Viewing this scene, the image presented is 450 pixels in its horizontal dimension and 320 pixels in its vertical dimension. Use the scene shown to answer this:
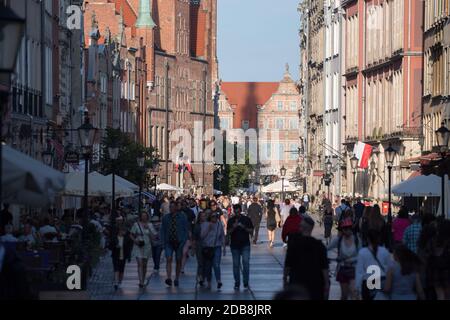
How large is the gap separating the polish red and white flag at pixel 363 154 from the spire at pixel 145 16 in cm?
7334

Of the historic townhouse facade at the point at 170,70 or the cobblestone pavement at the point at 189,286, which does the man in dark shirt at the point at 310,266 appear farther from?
the historic townhouse facade at the point at 170,70

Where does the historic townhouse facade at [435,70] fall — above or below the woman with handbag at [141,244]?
above

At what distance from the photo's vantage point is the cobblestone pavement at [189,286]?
87.9 ft

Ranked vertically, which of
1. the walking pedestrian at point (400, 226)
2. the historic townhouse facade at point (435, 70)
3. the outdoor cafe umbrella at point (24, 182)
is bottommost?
the walking pedestrian at point (400, 226)

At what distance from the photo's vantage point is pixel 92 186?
44.9m

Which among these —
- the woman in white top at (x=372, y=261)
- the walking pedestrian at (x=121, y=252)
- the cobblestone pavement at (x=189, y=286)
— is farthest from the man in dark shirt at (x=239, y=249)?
the woman in white top at (x=372, y=261)

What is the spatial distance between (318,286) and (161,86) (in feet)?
456

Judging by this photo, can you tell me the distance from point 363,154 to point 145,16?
76.3 metres

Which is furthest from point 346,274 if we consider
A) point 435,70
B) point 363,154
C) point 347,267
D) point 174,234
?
point 363,154

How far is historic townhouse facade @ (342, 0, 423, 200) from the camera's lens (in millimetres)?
70875

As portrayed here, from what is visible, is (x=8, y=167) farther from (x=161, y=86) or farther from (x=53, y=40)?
(x=161, y=86)

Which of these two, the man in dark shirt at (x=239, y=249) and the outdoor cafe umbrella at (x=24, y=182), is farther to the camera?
the man in dark shirt at (x=239, y=249)

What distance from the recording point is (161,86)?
15712cm
